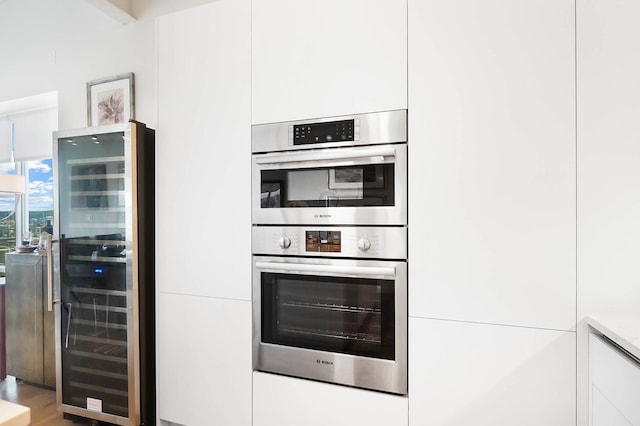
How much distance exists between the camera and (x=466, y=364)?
1387mm

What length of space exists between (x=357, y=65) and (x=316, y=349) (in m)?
1.26

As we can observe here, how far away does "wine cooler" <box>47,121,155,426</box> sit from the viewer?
200cm

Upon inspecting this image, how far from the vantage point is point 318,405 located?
1.60 metres

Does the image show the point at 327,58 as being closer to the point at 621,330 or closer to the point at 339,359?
the point at 339,359

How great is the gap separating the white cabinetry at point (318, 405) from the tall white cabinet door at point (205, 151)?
1.46ft

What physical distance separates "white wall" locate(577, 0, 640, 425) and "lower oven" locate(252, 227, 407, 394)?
24.9 inches

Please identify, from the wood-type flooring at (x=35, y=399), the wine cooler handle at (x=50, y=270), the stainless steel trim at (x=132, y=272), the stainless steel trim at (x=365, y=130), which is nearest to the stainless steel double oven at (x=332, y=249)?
the stainless steel trim at (x=365, y=130)

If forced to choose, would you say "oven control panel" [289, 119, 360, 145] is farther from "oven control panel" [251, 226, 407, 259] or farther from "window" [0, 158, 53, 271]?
"window" [0, 158, 53, 271]

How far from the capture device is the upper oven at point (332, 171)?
1.50m

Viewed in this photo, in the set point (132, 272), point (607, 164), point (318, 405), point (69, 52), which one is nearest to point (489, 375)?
point (318, 405)

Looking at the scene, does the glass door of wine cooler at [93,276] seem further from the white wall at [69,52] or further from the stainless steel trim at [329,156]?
the stainless steel trim at [329,156]

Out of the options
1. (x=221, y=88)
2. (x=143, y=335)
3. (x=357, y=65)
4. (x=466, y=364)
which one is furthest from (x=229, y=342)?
(x=357, y=65)

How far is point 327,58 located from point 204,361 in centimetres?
157

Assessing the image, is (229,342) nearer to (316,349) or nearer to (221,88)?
(316,349)
